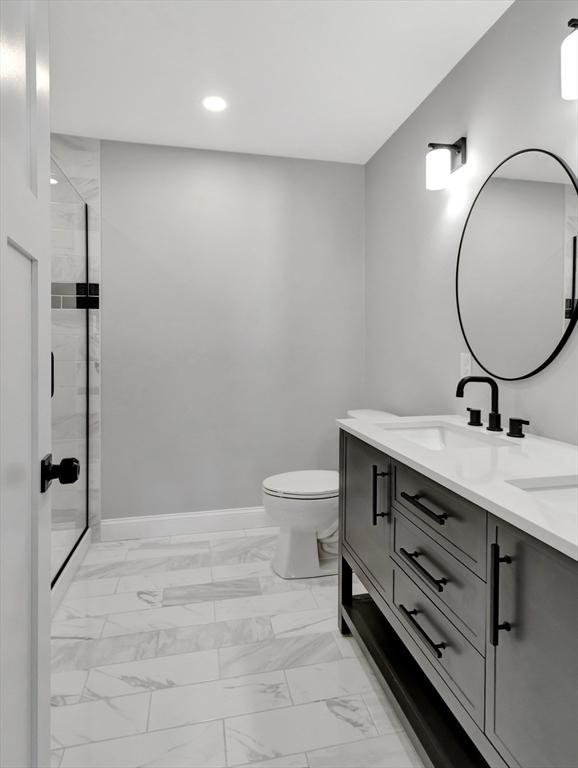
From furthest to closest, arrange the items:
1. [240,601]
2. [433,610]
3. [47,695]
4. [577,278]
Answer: [240,601], [577,278], [433,610], [47,695]

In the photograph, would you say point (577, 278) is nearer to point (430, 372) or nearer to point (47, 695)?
point (430, 372)

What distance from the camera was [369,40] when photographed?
1940mm

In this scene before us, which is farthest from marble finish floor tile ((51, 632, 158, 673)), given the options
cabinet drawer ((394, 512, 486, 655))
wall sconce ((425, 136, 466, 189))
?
wall sconce ((425, 136, 466, 189))

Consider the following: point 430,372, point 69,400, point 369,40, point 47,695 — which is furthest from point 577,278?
point 69,400

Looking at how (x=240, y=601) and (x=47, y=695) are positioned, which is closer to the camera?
(x=47, y=695)

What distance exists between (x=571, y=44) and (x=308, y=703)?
213cm

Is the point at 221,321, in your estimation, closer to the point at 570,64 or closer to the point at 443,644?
the point at 570,64

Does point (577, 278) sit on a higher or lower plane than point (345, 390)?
higher

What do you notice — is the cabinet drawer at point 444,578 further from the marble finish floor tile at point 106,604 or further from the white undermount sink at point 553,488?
the marble finish floor tile at point 106,604

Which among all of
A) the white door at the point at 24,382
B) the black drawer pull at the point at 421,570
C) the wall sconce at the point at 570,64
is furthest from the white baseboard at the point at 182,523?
the wall sconce at the point at 570,64

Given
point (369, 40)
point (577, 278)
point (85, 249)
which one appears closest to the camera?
point (577, 278)

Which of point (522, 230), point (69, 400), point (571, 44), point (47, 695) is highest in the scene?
point (571, 44)

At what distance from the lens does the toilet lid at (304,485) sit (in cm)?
234

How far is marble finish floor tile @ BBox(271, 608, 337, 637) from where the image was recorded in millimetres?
1956
